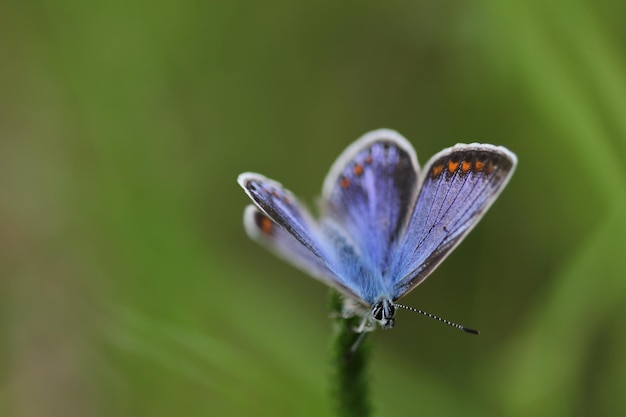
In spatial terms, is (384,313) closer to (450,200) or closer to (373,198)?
(450,200)

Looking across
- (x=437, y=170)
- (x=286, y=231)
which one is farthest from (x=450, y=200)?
(x=286, y=231)

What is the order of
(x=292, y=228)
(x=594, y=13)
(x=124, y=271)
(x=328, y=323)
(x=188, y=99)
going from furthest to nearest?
(x=188, y=99), (x=328, y=323), (x=124, y=271), (x=594, y=13), (x=292, y=228)

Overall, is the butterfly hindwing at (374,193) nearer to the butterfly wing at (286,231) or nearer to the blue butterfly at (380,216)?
the blue butterfly at (380,216)

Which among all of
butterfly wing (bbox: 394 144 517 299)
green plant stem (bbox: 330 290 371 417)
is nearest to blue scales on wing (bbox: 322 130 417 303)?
butterfly wing (bbox: 394 144 517 299)

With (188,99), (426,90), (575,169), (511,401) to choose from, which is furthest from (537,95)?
(188,99)

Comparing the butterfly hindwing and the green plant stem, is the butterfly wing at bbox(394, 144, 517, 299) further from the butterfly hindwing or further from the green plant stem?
the green plant stem

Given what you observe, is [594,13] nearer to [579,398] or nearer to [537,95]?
[537,95]
